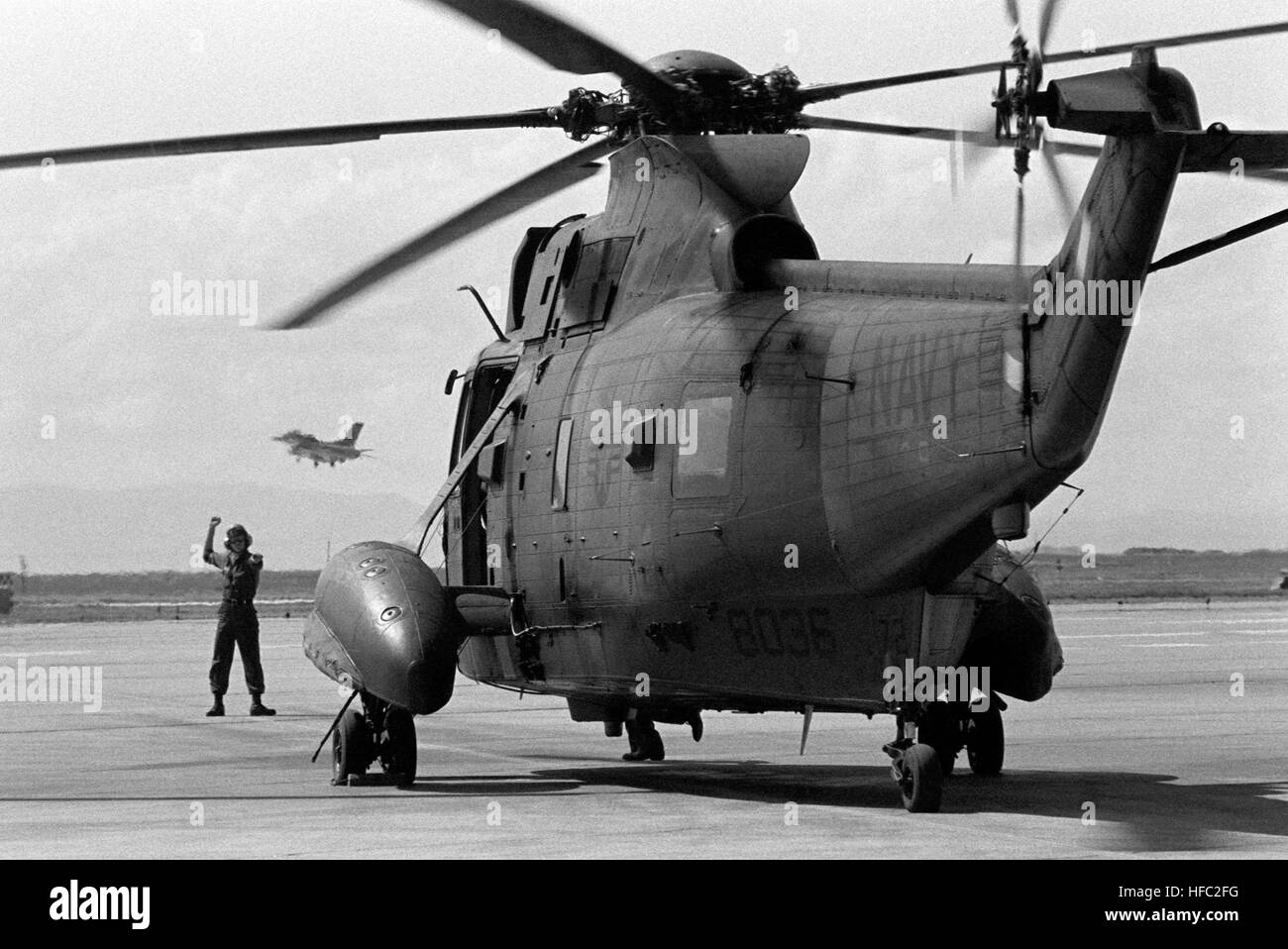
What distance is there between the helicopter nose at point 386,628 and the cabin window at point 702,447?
95.8 inches

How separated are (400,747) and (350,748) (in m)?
0.43

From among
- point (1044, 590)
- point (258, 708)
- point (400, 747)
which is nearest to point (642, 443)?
point (400, 747)

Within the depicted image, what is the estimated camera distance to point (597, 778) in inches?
657

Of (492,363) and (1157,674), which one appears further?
(1157,674)

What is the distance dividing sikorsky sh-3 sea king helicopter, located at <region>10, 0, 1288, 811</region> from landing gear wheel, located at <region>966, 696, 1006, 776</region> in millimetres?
48

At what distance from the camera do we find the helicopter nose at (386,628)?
1466 centimetres

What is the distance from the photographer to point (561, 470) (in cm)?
1538

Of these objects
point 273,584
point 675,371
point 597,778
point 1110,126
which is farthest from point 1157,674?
point 273,584

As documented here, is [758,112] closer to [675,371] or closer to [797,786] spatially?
[675,371]

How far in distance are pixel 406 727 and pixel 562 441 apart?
2.83 m

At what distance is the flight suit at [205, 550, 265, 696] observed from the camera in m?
24.3

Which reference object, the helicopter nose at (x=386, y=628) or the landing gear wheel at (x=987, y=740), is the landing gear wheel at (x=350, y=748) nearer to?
the helicopter nose at (x=386, y=628)

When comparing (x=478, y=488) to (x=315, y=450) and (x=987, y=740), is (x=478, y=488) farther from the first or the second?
(x=315, y=450)

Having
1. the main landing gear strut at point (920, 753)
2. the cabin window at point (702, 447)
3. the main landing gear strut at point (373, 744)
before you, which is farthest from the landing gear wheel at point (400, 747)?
the main landing gear strut at point (920, 753)
